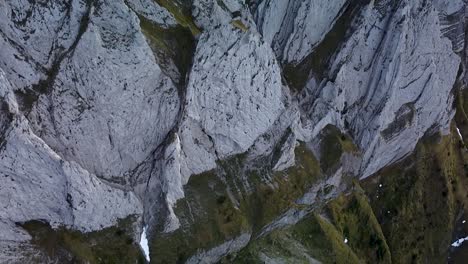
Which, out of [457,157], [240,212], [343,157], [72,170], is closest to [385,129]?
[343,157]

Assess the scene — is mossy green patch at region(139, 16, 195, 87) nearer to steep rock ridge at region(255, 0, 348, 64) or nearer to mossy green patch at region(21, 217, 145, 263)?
steep rock ridge at region(255, 0, 348, 64)

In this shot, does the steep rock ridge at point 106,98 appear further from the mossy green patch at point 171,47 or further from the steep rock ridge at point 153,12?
the steep rock ridge at point 153,12

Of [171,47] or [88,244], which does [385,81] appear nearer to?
[171,47]

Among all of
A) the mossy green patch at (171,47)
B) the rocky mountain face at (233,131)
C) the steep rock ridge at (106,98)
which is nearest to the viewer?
the rocky mountain face at (233,131)

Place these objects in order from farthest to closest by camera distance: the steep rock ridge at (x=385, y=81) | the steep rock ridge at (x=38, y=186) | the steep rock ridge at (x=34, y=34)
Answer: the steep rock ridge at (x=385, y=81) < the steep rock ridge at (x=34, y=34) < the steep rock ridge at (x=38, y=186)

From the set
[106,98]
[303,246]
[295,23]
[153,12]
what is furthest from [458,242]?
[106,98]

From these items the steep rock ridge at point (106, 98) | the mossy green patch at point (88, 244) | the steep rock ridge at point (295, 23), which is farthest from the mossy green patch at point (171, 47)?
the mossy green patch at point (88, 244)

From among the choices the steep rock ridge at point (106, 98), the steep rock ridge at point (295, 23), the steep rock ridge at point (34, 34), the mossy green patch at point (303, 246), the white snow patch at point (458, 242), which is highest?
the steep rock ridge at point (295, 23)
